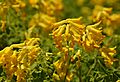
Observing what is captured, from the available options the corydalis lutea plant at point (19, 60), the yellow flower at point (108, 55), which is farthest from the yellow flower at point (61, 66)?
the yellow flower at point (108, 55)

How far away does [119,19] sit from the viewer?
229 inches

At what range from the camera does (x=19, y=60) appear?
3680 mm

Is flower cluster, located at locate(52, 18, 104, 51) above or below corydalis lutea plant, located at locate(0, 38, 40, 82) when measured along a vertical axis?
above

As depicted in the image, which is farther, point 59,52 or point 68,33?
point 59,52

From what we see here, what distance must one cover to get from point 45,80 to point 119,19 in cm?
231

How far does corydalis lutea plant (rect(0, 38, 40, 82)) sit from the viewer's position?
3666 mm

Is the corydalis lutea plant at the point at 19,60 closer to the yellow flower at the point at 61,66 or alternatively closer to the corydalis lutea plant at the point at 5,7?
the yellow flower at the point at 61,66

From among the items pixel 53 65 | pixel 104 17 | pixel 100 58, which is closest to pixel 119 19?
pixel 104 17

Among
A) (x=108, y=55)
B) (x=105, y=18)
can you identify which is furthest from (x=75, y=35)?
(x=105, y=18)

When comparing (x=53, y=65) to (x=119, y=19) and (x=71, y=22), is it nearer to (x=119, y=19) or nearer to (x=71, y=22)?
(x=71, y=22)

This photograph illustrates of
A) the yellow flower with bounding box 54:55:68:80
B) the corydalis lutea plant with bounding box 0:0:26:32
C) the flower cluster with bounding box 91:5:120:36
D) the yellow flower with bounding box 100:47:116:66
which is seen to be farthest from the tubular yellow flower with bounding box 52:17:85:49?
the corydalis lutea plant with bounding box 0:0:26:32

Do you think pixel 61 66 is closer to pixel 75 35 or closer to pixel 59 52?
pixel 59 52

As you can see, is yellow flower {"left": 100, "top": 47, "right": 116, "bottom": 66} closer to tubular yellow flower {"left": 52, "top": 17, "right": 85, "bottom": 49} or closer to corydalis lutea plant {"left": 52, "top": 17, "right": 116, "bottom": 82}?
corydalis lutea plant {"left": 52, "top": 17, "right": 116, "bottom": 82}

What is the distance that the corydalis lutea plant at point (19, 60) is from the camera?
12.0ft
